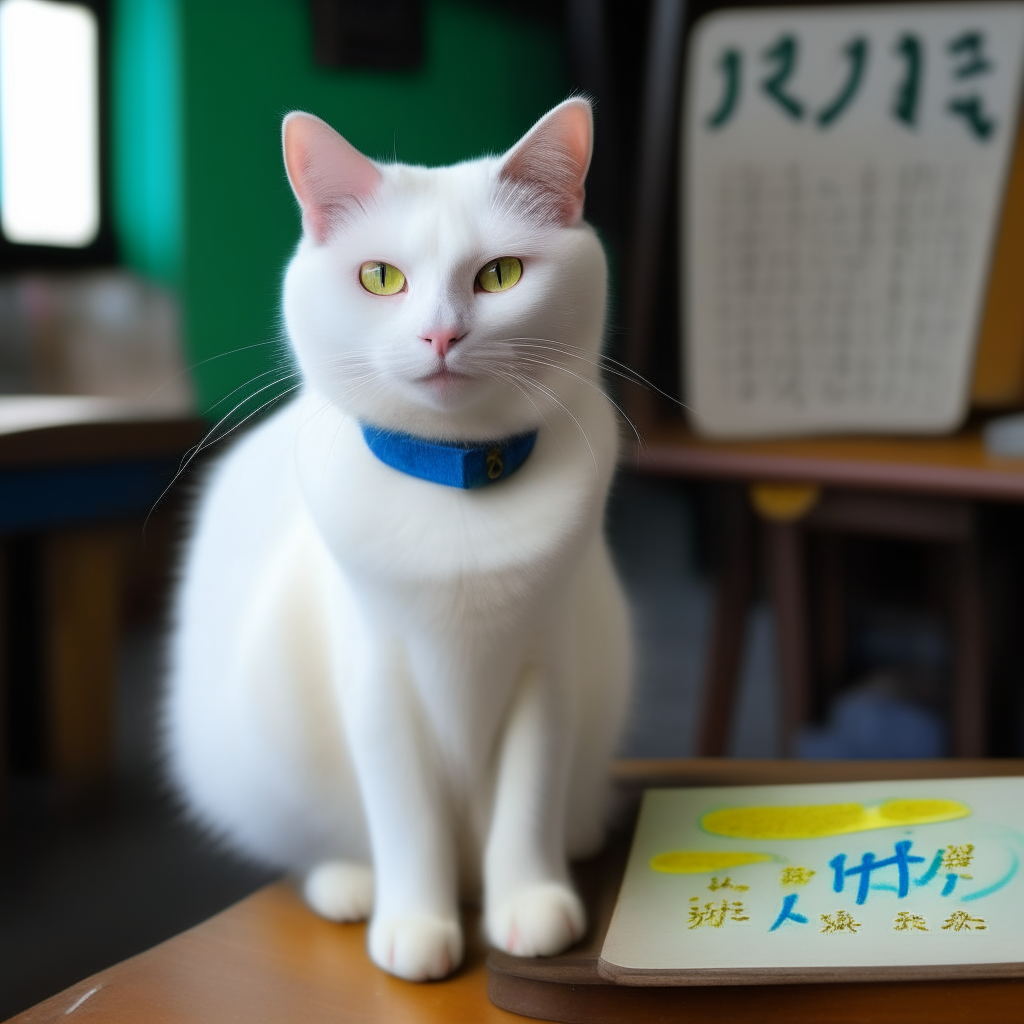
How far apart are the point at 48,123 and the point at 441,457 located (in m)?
1.86

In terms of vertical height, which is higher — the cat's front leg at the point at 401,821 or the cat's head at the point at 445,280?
the cat's head at the point at 445,280

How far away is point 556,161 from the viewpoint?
0.53m

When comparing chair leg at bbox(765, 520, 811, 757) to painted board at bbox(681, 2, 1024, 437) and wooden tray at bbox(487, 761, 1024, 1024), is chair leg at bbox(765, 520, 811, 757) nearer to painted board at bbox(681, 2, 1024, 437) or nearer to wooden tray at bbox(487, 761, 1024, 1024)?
painted board at bbox(681, 2, 1024, 437)

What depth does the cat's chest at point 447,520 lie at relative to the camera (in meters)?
0.54

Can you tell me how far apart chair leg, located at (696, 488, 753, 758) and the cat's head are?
1.05 metres

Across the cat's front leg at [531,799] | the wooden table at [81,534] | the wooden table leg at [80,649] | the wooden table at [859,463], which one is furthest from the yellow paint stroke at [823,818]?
the wooden table leg at [80,649]

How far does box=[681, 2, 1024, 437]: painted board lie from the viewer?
120 centimetres

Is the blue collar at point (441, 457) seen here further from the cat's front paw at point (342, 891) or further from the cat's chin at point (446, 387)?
the cat's front paw at point (342, 891)

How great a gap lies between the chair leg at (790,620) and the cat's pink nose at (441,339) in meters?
0.96

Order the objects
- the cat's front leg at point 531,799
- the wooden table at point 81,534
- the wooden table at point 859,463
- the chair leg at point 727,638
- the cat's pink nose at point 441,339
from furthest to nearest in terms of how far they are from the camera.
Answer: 1. the wooden table at point 81,534
2. the chair leg at point 727,638
3. the wooden table at point 859,463
4. the cat's front leg at point 531,799
5. the cat's pink nose at point 441,339

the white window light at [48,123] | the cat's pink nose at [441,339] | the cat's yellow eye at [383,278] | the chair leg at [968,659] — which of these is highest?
the white window light at [48,123]

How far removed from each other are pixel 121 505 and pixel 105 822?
19.7 inches

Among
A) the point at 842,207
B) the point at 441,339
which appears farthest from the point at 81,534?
the point at 441,339

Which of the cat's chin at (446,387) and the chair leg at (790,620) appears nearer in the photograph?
the cat's chin at (446,387)
